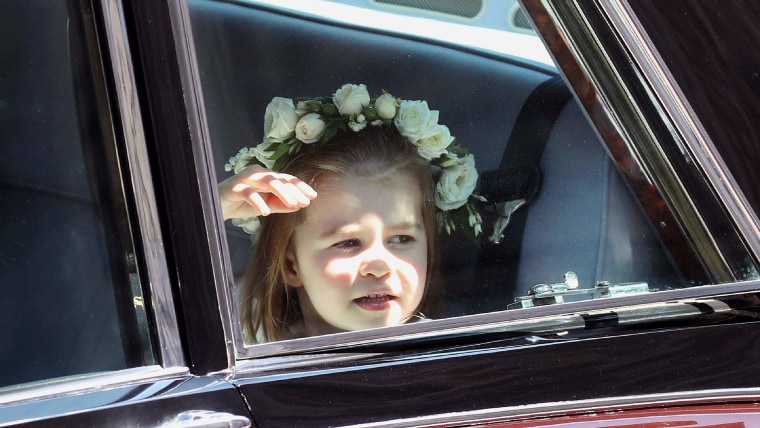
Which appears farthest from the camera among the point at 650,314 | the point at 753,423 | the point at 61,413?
the point at 650,314

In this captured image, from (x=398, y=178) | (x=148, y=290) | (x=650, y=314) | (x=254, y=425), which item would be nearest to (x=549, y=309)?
(x=650, y=314)

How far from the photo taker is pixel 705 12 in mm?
1441

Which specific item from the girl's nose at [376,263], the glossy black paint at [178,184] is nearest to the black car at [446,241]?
the glossy black paint at [178,184]

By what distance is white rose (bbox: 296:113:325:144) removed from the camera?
1.42 m

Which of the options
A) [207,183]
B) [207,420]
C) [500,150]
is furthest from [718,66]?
[207,420]

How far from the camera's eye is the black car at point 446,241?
49.1 inches

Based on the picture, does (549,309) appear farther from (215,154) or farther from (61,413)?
(61,413)

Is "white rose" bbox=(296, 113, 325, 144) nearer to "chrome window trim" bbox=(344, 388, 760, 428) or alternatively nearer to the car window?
the car window

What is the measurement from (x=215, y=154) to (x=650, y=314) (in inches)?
26.2

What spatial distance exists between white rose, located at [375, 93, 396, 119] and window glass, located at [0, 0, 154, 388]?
0.42 m

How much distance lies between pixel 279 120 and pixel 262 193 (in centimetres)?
12

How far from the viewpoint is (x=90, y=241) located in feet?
4.28

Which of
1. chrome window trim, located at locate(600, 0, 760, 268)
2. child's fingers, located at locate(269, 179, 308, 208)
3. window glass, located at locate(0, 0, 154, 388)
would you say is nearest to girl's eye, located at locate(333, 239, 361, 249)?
child's fingers, located at locate(269, 179, 308, 208)

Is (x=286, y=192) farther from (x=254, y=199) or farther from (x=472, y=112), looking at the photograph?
(x=472, y=112)
